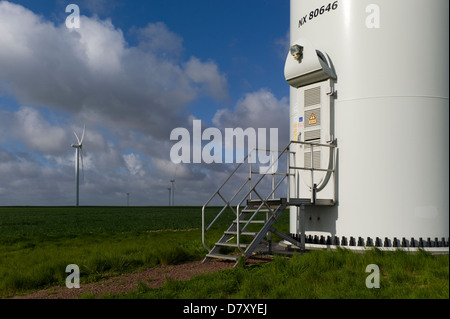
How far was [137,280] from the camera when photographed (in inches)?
362

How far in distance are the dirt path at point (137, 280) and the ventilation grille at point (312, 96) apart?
14.2 ft

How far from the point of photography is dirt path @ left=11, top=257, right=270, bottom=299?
8.36 metres

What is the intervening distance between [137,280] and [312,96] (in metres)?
6.54

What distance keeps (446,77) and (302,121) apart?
3.69m

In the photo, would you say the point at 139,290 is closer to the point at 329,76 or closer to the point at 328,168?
the point at 328,168

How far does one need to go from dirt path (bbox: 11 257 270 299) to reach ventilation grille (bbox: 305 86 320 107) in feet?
14.2

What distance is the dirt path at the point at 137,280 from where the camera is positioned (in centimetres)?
836

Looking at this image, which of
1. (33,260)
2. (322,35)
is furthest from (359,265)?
(33,260)

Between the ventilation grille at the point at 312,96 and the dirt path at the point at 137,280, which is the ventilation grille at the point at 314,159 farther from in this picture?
the dirt path at the point at 137,280

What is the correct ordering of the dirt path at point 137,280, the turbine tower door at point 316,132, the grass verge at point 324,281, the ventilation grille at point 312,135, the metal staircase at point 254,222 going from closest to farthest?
the grass verge at point 324,281 < the dirt path at point 137,280 < the metal staircase at point 254,222 < the turbine tower door at point 316,132 < the ventilation grille at point 312,135

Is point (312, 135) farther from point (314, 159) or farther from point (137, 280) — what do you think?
point (137, 280)

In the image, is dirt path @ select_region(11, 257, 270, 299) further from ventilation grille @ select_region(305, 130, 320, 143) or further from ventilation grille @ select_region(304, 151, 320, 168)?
ventilation grille @ select_region(305, 130, 320, 143)

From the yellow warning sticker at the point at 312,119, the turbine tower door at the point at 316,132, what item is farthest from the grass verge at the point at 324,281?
the yellow warning sticker at the point at 312,119

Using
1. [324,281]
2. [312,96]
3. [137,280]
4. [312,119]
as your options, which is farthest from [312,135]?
[137,280]
